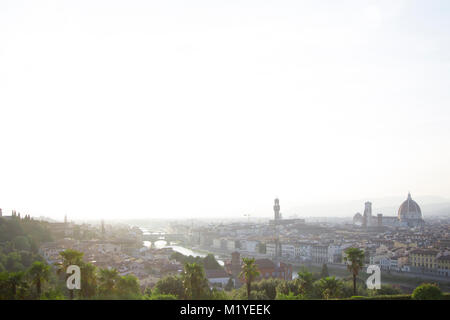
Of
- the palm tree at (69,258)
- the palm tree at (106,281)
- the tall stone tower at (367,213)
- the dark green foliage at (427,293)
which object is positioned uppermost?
the palm tree at (69,258)

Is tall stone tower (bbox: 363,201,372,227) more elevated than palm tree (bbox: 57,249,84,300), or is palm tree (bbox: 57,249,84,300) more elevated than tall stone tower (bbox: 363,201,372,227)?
palm tree (bbox: 57,249,84,300)

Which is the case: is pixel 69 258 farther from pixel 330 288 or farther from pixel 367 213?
pixel 367 213

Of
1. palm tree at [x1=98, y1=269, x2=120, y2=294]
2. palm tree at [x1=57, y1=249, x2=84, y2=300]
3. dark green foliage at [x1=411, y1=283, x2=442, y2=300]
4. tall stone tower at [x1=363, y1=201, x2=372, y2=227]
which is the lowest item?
tall stone tower at [x1=363, y1=201, x2=372, y2=227]

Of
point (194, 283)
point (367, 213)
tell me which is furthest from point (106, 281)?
point (367, 213)

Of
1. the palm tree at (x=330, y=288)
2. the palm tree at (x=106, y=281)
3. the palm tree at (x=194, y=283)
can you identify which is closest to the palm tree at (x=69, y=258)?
the palm tree at (x=106, y=281)

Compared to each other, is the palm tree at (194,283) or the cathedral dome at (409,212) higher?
the palm tree at (194,283)

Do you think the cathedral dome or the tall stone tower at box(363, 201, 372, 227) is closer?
the cathedral dome

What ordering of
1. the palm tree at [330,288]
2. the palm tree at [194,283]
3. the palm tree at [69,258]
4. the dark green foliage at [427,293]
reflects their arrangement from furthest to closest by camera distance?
the palm tree at [330,288] < the palm tree at [194,283] < the dark green foliage at [427,293] < the palm tree at [69,258]

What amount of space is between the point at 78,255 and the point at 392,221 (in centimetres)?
13492

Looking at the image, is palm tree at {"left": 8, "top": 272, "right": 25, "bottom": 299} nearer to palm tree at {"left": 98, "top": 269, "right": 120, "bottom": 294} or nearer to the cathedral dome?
palm tree at {"left": 98, "top": 269, "right": 120, "bottom": 294}

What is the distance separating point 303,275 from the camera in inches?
765

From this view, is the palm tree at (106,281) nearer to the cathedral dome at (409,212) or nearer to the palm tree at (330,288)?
the palm tree at (330,288)

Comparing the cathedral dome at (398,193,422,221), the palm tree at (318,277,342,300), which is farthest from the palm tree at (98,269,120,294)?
the cathedral dome at (398,193,422,221)
